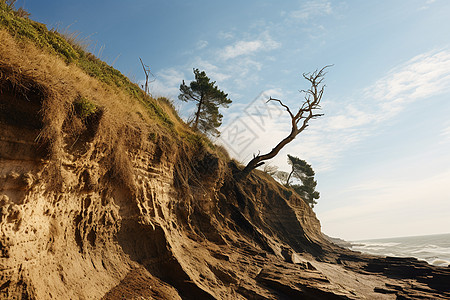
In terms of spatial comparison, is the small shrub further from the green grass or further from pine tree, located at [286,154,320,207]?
pine tree, located at [286,154,320,207]

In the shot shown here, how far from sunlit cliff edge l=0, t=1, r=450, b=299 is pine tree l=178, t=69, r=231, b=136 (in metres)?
6.98

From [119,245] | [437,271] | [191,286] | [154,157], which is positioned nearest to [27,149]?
[119,245]

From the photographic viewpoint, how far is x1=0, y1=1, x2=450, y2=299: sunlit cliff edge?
184 inches

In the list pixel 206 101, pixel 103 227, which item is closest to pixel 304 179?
pixel 206 101

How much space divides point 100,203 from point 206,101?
1489cm

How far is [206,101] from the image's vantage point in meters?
20.5

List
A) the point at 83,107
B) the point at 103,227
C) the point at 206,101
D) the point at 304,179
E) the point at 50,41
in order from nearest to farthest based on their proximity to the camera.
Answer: the point at 83,107 < the point at 103,227 < the point at 50,41 < the point at 206,101 < the point at 304,179

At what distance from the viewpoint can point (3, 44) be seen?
473 centimetres

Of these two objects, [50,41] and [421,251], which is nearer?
[50,41]

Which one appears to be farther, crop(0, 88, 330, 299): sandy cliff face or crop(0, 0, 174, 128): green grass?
crop(0, 0, 174, 128): green grass

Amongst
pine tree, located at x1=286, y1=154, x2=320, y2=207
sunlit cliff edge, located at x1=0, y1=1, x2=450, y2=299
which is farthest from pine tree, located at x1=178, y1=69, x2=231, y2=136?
pine tree, located at x1=286, y1=154, x2=320, y2=207

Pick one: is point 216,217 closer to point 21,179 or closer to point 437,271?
point 21,179

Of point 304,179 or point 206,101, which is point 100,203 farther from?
point 304,179

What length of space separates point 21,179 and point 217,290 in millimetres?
6546
